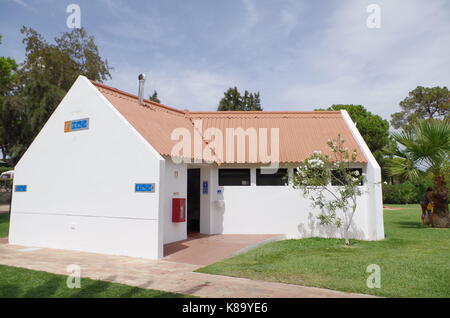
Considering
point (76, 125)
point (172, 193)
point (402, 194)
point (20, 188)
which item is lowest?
point (402, 194)

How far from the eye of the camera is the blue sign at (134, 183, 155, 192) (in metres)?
9.50

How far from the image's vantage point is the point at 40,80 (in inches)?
847

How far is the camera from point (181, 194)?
11.7 metres

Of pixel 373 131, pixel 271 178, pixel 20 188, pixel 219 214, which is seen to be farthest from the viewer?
pixel 373 131

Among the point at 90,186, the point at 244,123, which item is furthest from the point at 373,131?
the point at 90,186

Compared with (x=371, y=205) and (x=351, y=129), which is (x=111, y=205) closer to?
(x=371, y=205)

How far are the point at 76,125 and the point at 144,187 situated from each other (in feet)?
12.5

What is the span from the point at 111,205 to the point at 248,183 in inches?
222

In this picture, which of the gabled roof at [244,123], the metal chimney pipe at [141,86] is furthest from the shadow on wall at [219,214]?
the metal chimney pipe at [141,86]

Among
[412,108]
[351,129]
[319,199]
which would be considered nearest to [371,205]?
[319,199]

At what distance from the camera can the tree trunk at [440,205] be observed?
1449cm

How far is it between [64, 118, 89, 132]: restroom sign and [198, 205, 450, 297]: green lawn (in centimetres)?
641

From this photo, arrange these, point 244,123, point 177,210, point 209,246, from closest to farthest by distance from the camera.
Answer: point 209,246 < point 177,210 < point 244,123

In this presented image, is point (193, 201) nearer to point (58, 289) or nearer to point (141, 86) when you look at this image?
point (141, 86)
